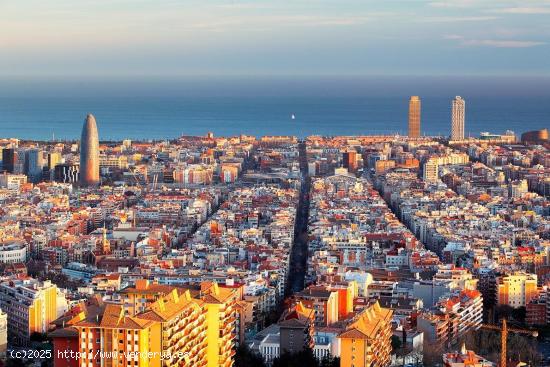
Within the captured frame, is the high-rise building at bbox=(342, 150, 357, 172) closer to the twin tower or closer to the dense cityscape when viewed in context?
the dense cityscape

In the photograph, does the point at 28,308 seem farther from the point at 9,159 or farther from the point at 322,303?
the point at 9,159

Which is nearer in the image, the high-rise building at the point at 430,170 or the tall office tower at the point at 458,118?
the high-rise building at the point at 430,170

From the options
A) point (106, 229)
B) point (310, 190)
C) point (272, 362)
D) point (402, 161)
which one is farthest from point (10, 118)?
point (272, 362)

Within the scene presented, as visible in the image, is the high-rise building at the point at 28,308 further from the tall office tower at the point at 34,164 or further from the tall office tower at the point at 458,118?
the tall office tower at the point at 458,118

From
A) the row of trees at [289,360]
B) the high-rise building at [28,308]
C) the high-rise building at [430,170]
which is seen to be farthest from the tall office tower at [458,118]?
the row of trees at [289,360]

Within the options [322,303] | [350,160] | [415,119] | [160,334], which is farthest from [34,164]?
[160,334]

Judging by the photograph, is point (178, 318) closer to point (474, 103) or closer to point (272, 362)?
point (272, 362)
